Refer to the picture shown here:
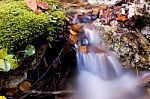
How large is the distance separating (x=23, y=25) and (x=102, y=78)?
1530 millimetres

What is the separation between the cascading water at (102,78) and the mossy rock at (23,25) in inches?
34.4

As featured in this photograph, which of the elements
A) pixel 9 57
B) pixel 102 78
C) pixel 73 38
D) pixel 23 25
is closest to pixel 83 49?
pixel 73 38

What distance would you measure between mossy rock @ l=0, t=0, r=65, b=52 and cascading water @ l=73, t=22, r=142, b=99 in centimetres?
87

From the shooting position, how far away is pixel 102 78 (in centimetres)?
382

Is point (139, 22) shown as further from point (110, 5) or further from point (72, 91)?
point (72, 91)

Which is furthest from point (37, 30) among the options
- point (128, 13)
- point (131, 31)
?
point (128, 13)

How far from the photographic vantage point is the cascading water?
3564 millimetres

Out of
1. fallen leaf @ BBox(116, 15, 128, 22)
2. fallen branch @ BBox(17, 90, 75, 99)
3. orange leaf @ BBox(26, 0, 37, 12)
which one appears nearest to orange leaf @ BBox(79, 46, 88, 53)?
fallen branch @ BBox(17, 90, 75, 99)

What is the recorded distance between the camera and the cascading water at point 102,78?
356 centimetres

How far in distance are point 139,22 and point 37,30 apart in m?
2.23

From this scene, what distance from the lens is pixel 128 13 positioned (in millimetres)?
4570

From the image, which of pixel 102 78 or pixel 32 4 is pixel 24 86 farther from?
pixel 102 78

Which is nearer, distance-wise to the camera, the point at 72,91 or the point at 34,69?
the point at 34,69

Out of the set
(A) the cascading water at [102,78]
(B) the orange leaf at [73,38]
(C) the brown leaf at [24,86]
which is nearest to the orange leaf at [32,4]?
(B) the orange leaf at [73,38]
